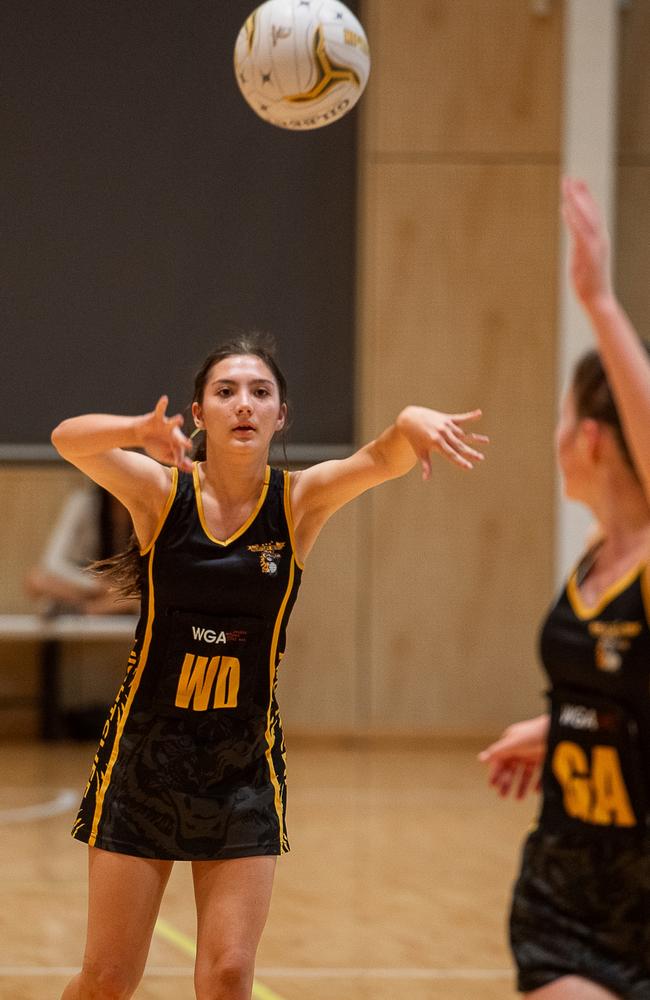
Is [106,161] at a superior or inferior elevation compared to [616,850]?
superior

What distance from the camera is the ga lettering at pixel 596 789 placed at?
2.35 m

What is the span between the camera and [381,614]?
→ 9602mm

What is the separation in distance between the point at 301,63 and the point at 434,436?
1797 mm

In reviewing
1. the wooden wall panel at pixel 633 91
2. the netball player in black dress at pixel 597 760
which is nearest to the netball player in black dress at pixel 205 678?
the netball player in black dress at pixel 597 760

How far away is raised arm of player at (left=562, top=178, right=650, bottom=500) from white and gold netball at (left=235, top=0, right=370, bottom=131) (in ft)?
7.60

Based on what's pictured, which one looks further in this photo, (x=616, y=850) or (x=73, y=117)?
(x=73, y=117)

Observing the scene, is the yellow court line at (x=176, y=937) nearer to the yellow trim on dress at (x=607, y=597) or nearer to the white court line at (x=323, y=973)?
the white court line at (x=323, y=973)

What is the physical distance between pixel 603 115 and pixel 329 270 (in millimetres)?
2047

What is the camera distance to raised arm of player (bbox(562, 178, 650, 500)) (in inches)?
82.8

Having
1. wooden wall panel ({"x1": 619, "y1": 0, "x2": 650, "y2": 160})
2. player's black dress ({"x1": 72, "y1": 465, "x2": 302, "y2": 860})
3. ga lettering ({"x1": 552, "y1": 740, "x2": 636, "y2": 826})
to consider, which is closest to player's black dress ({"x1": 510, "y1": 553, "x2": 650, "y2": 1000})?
ga lettering ({"x1": 552, "y1": 740, "x2": 636, "y2": 826})

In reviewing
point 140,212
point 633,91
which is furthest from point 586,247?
point 633,91

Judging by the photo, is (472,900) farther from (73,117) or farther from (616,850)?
(73,117)

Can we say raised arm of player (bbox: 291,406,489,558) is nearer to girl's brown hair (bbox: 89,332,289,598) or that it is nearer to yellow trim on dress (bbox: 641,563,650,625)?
girl's brown hair (bbox: 89,332,289,598)

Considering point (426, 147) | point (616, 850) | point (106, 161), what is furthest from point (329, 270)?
point (616, 850)
